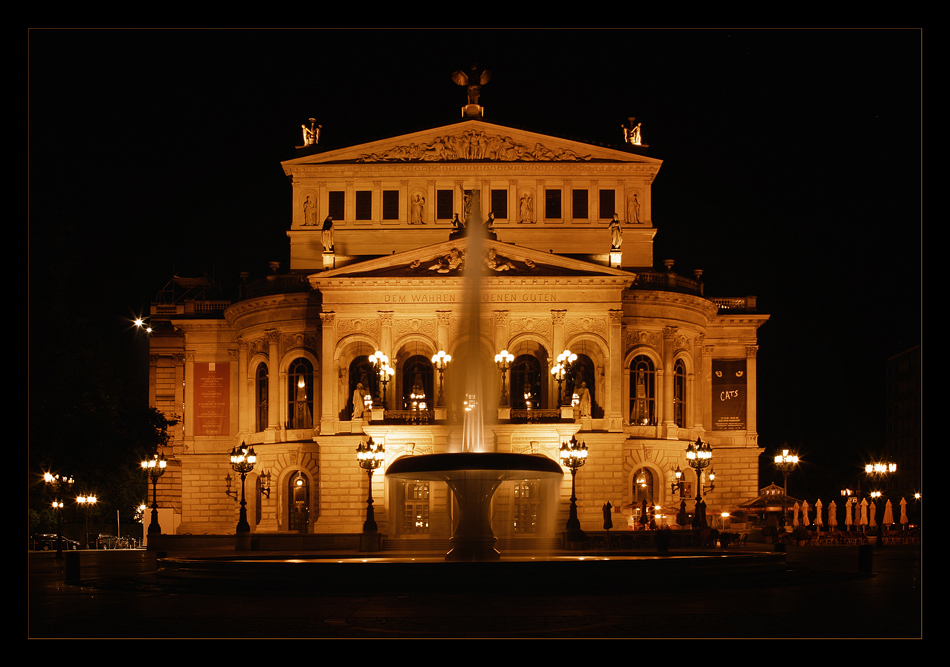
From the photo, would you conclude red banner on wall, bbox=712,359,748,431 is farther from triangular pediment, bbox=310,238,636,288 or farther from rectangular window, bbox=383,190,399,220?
Answer: rectangular window, bbox=383,190,399,220

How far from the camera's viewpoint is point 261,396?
61438 mm

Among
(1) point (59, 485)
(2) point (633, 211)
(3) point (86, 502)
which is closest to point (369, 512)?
(1) point (59, 485)

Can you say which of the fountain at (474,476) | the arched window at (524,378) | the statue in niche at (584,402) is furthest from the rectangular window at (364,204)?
the fountain at (474,476)

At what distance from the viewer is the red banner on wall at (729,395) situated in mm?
62938

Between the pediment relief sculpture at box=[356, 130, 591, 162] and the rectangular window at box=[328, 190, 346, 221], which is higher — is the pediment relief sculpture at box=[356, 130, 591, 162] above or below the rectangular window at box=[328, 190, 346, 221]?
above

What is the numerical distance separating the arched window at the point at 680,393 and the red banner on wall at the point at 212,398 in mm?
21049

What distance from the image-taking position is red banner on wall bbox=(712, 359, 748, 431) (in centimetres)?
6294

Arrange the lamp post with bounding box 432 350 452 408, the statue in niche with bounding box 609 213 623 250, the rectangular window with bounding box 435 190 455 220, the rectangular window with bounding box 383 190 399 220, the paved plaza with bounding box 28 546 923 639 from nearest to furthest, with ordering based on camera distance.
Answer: the paved plaza with bounding box 28 546 923 639, the lamp post with bounding box 432 350 452 408, the statue in niche with bounding box 609 213 623 250, the rectangular window with bounding box 435 190 455 220, the rectangular window with bounding box 383 190 399 220

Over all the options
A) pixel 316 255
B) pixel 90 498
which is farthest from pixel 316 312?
pixel 90 498

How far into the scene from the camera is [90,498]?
6694 cm

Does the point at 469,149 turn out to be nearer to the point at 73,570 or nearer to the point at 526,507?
the point at 526,507

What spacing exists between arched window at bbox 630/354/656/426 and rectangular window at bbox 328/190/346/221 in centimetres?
1556

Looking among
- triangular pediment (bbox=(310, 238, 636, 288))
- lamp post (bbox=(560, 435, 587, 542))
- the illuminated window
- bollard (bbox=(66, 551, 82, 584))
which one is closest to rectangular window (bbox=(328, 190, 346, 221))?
triangular pediment (bbox=(310, 238, 636, 288))
